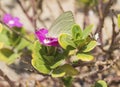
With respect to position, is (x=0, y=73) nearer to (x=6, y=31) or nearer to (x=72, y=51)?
(x=72, y=51)

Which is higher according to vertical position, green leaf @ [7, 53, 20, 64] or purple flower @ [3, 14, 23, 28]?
purple flower @ [3, 14, 23, 28]

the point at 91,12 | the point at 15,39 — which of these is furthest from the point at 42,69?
the point at 91,12

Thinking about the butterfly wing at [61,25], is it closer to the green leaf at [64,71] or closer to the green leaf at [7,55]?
the green leaf at [64,71]

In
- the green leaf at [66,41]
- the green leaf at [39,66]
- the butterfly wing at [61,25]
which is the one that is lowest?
the green leaf at [39,66]

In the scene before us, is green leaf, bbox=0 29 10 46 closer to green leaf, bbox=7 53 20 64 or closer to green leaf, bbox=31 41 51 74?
green leaf, bbox=7 53 20 64

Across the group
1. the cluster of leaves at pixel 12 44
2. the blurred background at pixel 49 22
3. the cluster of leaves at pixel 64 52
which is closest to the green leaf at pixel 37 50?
the cluster of leaves at pixel 64 52

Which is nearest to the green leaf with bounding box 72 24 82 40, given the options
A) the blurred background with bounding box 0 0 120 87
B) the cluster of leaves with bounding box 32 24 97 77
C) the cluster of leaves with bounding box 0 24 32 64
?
the cluster of leaves with bounding box 32 24 97 77
